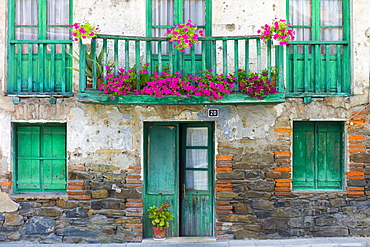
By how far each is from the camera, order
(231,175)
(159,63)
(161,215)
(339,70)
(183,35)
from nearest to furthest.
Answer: (183,35) < (159,63) < (161,215) < (231,175) < (339,70)

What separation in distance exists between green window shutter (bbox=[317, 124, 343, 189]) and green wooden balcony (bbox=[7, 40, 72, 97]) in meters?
4.56

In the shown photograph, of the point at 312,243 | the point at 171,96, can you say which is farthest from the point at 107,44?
the point at 312,243

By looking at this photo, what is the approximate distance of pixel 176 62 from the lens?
6.57m

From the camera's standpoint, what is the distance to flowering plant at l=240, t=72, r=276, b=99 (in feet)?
20.6

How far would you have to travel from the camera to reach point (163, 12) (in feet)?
23.5

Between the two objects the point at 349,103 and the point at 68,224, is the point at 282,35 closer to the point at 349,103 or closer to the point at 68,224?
the point at 349,103

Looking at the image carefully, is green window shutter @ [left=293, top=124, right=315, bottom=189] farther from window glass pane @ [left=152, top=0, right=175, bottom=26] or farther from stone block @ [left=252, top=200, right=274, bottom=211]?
window glass pane @ [left=152, top=0, right=175, bottom=26]

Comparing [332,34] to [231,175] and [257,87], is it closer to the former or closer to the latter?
[257,87]

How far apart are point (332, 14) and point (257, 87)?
7.57 ft

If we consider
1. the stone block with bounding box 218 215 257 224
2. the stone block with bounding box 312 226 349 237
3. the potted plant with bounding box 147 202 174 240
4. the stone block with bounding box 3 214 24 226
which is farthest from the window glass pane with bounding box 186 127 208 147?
the stone block with bounding box 3 214 24 226

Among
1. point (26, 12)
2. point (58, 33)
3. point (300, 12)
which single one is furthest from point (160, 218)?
point (300, 12)

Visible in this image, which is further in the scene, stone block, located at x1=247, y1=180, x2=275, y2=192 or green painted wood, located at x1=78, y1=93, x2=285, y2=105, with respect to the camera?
stone block, located at x1=247, y1=180, x2=275, y2=192

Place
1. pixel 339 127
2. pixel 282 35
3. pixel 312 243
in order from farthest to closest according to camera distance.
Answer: pixel 339 127 < pixel 312 243 < pixel 282 35

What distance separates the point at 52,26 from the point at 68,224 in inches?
137
